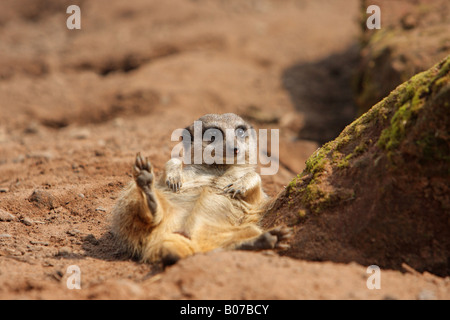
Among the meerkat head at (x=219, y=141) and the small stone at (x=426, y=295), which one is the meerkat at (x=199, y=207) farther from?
the small stone at (x=426, y=295)

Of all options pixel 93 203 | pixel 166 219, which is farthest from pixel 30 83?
pixel 166 219

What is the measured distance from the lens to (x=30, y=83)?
10453mm

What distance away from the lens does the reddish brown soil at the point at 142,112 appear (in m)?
2.88

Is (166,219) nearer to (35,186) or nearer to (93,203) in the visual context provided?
(93,203)

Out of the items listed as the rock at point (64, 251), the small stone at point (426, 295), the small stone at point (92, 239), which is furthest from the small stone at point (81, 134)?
the small stone at point (426, 295)

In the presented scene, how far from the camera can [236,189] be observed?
14.0 ft

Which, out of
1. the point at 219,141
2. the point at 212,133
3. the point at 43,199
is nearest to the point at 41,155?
the point at 43,199

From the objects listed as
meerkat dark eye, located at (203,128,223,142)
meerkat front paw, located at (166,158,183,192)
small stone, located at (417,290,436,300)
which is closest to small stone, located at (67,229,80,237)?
meerkat front paw, located at (166,158,183,192)

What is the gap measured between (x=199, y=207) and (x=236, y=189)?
0.46 m

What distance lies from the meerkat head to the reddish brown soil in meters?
0.85

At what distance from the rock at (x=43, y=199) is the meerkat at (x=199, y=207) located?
3.11ft

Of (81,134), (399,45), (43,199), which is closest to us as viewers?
(43,199)

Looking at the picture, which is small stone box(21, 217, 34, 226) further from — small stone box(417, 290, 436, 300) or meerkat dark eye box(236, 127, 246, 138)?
small stone box(417, 290, 436, 300)

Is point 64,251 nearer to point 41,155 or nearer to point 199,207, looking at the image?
point 199,207
